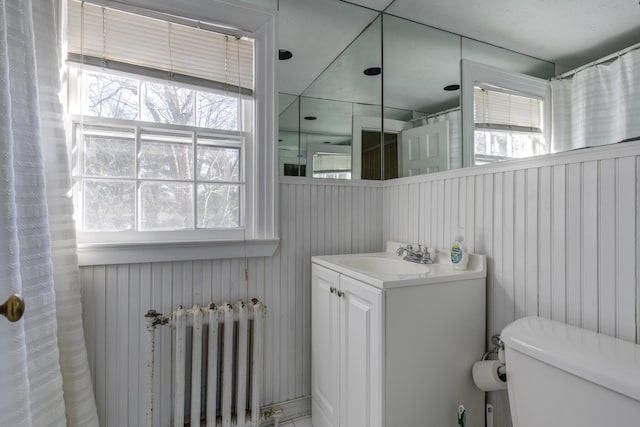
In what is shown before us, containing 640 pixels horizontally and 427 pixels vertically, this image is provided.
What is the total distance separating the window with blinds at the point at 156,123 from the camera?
1291mm

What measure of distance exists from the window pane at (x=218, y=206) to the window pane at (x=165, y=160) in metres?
0.12

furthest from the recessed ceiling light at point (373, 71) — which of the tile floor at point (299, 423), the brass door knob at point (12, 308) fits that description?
the tile floor at point (299, 423)

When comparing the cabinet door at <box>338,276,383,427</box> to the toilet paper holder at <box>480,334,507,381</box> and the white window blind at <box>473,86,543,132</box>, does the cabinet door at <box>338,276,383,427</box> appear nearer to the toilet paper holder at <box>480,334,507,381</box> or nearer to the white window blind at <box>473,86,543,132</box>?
the toilet paper holder at <box>480,334,507,381</box>

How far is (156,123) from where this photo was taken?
140 centimetres

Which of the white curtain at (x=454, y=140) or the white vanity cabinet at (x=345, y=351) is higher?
the white curtain at (x=454, y=140)

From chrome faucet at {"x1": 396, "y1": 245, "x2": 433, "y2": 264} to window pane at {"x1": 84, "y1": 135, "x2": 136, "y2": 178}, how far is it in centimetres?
137

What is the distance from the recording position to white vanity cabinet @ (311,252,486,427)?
103 cm

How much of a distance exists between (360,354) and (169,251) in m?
0.96

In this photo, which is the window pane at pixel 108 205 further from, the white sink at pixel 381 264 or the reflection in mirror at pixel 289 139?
the white sink at pixel 381 264

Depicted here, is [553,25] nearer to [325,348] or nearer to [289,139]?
[289,139]

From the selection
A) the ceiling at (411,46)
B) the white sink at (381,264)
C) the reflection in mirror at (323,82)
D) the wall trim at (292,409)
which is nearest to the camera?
the ceiling at (411,46)

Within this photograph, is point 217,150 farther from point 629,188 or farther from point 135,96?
point 629,188

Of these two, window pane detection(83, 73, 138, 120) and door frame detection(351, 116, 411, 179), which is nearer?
window pane detection(83, 73, 138, 120)

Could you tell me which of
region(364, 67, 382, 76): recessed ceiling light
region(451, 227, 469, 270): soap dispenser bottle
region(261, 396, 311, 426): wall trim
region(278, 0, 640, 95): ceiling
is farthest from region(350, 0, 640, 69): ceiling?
region(261, 396, 311, 426): wall trim
